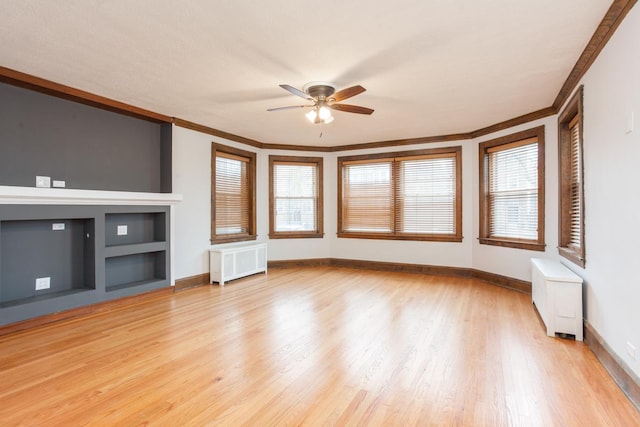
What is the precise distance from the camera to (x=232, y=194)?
6.16m

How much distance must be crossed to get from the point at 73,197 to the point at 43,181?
17.5 inches

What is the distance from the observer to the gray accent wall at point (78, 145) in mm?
3457

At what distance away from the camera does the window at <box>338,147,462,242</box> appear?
605 cm

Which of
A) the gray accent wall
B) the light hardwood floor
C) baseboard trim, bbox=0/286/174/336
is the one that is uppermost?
the gray accent wall

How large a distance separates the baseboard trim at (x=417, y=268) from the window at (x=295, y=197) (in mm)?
586

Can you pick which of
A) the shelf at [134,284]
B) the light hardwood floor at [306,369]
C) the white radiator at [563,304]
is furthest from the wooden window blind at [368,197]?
the shelf at [134,284]

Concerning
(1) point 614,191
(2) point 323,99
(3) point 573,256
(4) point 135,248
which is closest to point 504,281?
(3) point 573,256

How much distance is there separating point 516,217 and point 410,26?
379cm

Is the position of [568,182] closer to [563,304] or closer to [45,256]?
[563,304]

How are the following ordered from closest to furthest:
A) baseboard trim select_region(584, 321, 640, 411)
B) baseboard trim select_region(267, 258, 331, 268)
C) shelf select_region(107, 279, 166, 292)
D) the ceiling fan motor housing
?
baseboard trim select_region(584, 321, 640, 411) < the ceiling fan motor housing < shelf select_region(107, 279, 166, 292) < baseboard trim select_region(267, 258, 331, 268)

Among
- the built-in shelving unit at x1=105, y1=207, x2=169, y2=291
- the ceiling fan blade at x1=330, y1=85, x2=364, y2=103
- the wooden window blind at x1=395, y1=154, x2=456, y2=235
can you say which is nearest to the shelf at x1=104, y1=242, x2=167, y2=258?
the built-in shelving unit at x1=105, y1=207, x2=169, y2=291

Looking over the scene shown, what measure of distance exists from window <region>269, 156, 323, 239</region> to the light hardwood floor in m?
2.82

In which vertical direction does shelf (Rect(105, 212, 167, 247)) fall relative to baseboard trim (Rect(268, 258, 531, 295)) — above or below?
above

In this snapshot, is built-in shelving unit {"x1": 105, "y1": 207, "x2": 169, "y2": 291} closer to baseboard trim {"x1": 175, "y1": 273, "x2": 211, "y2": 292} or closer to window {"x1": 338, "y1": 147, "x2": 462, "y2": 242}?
baseboard trim {"x1": 175, "y1": 273, "x2": 211, "y2": 292}
